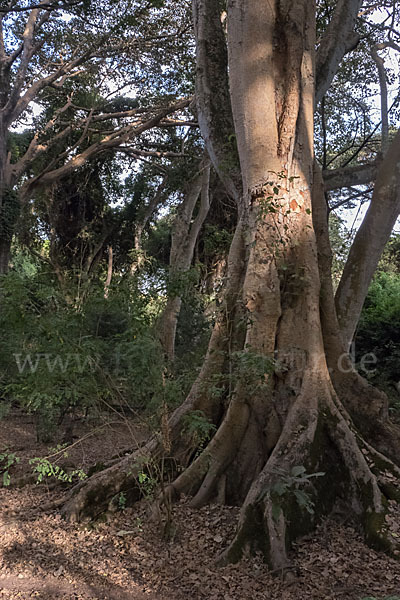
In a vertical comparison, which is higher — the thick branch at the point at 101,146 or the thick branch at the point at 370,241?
the thick branch at the point at 101,146

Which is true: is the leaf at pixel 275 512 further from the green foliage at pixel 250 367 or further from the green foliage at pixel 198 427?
the green foliage at pixel 250 367

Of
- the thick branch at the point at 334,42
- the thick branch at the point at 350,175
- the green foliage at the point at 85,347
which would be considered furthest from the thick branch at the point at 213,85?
the green foliage at the point at 85,347

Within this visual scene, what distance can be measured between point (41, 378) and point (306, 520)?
2598 millimetres

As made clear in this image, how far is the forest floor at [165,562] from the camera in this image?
12.4 feet

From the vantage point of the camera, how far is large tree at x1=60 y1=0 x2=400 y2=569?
14.9 feet

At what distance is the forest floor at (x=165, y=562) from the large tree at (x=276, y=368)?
0.17m

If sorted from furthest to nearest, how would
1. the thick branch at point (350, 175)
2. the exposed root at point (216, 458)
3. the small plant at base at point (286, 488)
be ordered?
1. the thick branch at point (350, 175)
2. the exposed root at point (216, 458)
3. the small plant at base at point (286, 488)

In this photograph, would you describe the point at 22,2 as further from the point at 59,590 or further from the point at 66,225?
the point at 59,590

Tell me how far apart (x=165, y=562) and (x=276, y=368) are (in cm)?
189

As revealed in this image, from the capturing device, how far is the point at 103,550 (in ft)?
14.5

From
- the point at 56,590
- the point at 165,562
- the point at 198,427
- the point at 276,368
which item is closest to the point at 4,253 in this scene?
the point at 198,427

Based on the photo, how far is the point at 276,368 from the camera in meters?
4.60

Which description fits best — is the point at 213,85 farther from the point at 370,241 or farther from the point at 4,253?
the point at 4,253

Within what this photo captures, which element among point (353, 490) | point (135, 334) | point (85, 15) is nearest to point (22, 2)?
point (85, 15)
